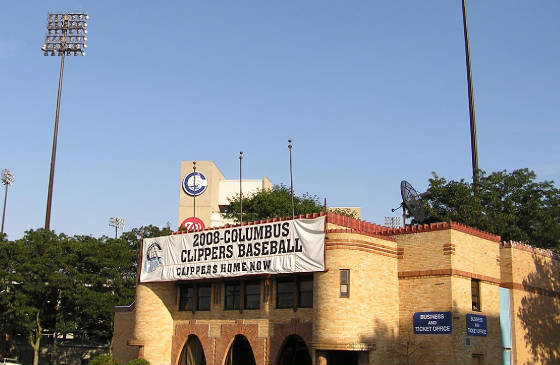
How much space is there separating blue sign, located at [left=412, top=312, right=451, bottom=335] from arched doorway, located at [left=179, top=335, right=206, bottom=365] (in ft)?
42.7

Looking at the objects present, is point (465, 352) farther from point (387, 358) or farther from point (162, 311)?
point (162, 311)

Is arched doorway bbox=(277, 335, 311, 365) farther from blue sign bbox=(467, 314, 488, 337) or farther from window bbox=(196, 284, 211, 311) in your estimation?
blue sign bbox=(467, 314, 488, 337)

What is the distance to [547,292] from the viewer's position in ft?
129

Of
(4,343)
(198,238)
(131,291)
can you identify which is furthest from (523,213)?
(4,343)

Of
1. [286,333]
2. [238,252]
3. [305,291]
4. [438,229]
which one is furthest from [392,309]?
[238,252]

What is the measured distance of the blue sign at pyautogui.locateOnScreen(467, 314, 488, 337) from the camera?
3250 cm

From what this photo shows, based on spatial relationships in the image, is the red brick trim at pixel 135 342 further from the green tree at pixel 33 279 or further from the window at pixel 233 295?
the green tree at pixel 33 279

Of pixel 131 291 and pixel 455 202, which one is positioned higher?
pixel 455 202

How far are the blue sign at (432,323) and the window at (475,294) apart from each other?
2.57 metres

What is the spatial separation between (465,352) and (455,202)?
19027 mm

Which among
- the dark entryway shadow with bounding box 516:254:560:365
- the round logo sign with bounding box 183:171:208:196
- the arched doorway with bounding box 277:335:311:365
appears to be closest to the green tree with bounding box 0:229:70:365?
the arched doorway with bounding box 277:335:311:365

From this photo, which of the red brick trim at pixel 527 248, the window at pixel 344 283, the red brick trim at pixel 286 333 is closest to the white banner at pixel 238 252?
the window at pixel 344 283

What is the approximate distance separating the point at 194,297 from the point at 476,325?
16.2 metres

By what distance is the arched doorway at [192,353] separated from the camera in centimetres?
3841
